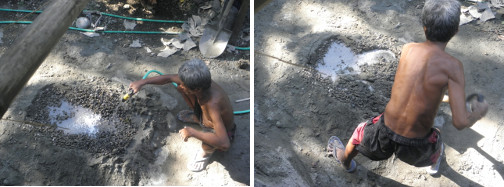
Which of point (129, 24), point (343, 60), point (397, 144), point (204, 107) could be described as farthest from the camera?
point (129, 24)

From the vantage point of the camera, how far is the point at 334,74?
4.29m

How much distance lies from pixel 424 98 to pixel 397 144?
43cm

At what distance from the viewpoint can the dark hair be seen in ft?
10.2

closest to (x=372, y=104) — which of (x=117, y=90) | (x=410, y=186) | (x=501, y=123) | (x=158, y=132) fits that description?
(x=410, y=186)

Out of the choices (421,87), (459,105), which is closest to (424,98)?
(421,87)

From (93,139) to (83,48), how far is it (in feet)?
4.49

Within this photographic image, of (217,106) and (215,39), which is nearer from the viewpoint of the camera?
(217,106)

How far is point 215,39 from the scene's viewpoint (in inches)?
194

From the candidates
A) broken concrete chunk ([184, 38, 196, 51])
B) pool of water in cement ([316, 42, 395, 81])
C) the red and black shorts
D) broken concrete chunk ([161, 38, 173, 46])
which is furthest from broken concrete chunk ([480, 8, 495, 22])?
Result: broken concrete chunk ([161, 38, 173, 46])

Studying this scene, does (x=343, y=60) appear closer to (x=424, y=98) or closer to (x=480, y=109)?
(x=424, y=98)

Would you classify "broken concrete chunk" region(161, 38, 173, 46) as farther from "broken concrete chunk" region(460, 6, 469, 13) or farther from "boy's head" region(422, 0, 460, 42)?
"broken concrete chunk" region(460, 6, 469, 13)

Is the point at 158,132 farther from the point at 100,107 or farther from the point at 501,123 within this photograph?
the point at 501,123

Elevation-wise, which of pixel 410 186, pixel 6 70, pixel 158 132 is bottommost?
pixel 410 186

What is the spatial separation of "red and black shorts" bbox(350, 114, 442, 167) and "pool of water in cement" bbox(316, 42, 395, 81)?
3.90 ft
